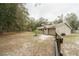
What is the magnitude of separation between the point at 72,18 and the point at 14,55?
731 mm

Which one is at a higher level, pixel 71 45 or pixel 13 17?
pixel 13 17

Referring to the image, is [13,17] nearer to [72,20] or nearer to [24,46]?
[24,46]

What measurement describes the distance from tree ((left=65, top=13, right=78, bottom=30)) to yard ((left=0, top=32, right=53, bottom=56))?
0.28m

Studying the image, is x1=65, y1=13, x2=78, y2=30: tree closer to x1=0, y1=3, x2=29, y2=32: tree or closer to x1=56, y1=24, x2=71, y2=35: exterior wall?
x1=56, y1=24, x2=71, y2=35: exterior wall

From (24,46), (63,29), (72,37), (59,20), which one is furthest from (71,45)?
(24,46)

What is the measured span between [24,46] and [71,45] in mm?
500

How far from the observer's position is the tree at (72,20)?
181 centimetres

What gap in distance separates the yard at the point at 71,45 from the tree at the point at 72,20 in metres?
0.09

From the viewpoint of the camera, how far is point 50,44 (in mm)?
1846

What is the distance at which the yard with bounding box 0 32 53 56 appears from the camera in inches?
72.5

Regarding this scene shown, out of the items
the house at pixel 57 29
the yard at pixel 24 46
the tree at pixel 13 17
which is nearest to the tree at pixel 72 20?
the house at pixel 57 29

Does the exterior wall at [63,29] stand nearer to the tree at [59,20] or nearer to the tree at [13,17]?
the tree at [59,20]

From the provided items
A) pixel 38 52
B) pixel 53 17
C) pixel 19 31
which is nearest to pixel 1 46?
pixel 19 31

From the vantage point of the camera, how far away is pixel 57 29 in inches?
72.9
